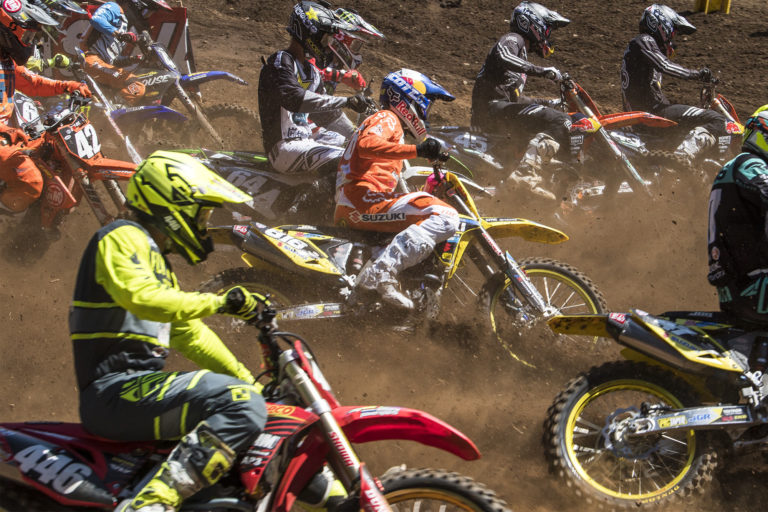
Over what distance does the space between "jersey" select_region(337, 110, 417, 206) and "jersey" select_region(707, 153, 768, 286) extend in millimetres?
2208

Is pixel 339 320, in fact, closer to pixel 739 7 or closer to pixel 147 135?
pixel 147 135

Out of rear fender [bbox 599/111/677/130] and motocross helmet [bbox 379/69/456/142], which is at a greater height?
motocross helmet [bbox 379/69/456/142]

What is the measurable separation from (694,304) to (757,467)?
2573mm

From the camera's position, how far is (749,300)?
414 cm

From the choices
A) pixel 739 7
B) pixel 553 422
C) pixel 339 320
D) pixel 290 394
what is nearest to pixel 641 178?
pixel 339 320

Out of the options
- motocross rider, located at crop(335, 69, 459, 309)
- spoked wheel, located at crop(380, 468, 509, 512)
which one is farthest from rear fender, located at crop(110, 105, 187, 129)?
spoked wheel, located at crop(380, 468, 509, 512)

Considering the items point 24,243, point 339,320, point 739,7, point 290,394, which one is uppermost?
point 739,7

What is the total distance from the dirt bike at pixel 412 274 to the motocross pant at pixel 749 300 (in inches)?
50.0

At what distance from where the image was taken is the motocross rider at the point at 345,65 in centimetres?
743

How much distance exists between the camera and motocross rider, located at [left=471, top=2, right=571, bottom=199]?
7.85 metres

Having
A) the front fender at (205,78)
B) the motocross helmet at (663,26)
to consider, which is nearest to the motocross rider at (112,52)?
the front fender at (205,78)

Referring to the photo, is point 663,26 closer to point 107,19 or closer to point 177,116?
point 177,116

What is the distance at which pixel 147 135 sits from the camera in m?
9.21

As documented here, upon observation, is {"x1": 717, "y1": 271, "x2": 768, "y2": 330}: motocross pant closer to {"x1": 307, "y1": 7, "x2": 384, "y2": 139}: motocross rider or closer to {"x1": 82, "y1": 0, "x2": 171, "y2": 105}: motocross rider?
{"x1": 307, "y1": 7, "x2": 384, "y2": 139}: motocross rider
